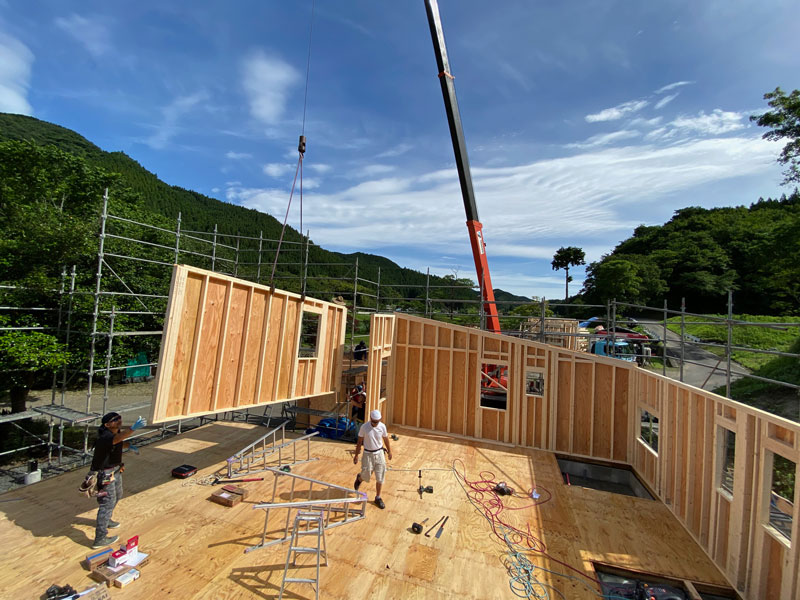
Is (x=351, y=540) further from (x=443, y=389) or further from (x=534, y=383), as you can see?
(x=534, y=383)

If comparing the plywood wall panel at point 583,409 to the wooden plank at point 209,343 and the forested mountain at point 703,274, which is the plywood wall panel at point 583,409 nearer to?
the wooden plank at point 209,343

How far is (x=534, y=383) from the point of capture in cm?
950

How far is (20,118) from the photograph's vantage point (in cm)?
5819

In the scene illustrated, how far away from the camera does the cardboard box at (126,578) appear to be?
4.09 meters

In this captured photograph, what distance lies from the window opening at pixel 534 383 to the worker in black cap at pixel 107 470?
27.4 ft

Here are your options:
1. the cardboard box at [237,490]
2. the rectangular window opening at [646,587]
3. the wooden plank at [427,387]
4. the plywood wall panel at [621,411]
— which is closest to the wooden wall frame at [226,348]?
the cardboard box at [237,490]

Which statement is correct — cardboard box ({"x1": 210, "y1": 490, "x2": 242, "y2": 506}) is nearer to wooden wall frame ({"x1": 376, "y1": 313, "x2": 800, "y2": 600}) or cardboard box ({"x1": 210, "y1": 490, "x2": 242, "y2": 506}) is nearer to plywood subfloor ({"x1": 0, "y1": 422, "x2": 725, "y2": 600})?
plywood subfloor ({"x1": 0, "y1": 422, "x2": 725, "y2": 600})

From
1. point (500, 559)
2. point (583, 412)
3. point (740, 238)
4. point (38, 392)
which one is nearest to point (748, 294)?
point (740, 238)

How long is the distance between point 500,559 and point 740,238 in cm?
5488

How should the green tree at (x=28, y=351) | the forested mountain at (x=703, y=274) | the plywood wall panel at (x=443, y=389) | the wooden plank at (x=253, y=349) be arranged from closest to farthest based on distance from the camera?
1. the wooden plank at (x=253, y=349)
2. the green tree at (x=28, y=351)
3. the plywood wall panel at (x=443, y=389)
4. the forested mountain at (x=703, y=274)

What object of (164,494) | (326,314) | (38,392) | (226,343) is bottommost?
(38,392)

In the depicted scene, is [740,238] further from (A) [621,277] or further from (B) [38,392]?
(B) [38,392]

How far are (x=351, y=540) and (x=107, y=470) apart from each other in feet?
11.2

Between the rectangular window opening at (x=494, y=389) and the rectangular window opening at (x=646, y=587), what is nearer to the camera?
the rectangular window opening at (x=646, y=587)
